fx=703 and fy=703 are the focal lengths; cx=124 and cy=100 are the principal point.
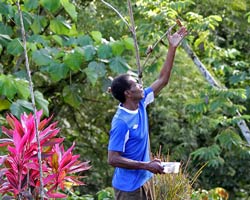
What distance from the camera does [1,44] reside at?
7285 millimetres

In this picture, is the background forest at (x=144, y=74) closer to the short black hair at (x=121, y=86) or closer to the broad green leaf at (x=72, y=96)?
the broad green leaf at (x=72, y=96)

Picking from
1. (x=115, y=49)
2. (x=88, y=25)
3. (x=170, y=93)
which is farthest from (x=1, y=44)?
(x=170, y=93)

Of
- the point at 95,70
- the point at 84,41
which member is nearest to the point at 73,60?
the point at 95,70

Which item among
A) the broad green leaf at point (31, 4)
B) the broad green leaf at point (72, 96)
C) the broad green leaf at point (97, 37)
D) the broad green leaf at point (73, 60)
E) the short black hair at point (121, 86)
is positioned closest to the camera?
the short black hair at point (121, 86)

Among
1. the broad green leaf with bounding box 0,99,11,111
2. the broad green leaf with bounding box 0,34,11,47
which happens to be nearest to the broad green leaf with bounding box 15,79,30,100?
the broad green leaf with bounding box 0,99,11,111

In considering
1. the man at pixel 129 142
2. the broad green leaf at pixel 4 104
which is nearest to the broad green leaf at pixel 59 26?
the broad green leaf at pixel 4 104

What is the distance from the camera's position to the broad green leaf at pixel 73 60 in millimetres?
6902

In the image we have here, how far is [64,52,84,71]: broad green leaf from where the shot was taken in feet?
22.6

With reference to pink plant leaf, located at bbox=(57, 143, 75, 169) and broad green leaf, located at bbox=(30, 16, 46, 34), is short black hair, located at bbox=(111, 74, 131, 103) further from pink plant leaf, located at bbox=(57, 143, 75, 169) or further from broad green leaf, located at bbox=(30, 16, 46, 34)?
broad green leaf, located at bbox=(30, 16, 46, 34)

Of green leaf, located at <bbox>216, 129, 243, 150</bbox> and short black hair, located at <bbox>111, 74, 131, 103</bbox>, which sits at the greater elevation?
short black hair, located at <bbox>111, 74, 131, 103</bbox>

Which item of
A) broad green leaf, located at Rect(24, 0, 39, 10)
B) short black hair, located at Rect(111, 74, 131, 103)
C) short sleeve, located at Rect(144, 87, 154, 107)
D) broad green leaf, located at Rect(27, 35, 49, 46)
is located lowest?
short sleeve, located at Rect(144, 87, 154, 107)

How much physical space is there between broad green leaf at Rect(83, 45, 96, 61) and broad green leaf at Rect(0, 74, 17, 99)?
1.01m

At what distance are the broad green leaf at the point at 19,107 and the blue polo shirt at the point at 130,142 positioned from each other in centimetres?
195

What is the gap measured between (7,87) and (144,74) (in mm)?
3067
